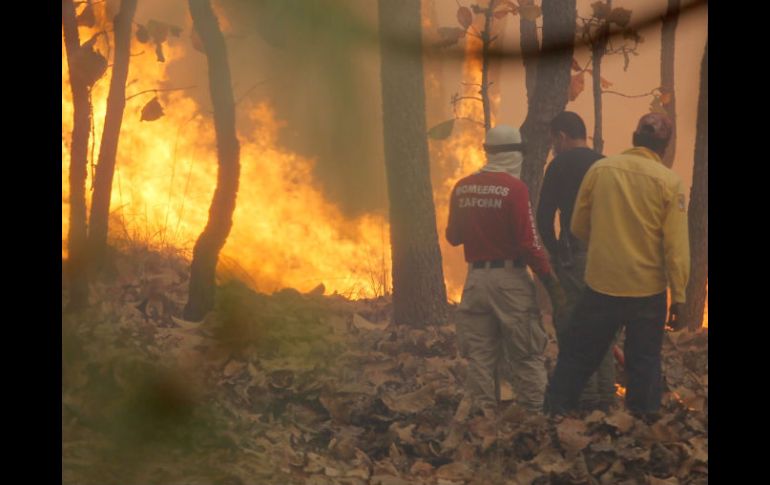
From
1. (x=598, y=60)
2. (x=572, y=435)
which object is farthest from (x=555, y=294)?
(x=598, y=60)

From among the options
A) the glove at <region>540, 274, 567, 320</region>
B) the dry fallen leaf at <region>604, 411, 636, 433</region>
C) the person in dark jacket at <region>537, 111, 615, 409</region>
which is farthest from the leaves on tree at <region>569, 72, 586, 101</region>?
the dry fallen leaf at <region>604, 411, 636, 433</region>

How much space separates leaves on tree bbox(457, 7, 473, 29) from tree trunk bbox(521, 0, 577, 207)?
0.50 m

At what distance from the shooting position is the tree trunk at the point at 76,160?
7.64 m

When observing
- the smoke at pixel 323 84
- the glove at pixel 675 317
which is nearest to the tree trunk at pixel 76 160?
the smoke at pixel 323 84

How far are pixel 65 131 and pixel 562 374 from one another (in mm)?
3908

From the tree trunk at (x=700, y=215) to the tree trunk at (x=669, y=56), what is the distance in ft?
0.76

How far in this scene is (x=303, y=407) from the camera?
7.26 meters

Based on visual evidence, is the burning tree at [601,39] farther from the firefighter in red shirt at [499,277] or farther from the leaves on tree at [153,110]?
the leaves on tree at [153,110]

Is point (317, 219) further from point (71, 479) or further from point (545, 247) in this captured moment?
point (71, 479)

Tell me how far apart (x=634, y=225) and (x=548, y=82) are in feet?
3.68

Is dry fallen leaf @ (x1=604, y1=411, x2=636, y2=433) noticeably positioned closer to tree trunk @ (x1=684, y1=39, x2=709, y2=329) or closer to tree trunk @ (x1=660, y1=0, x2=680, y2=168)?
tree trunk @ (x1=684, y1=39, x2=709, y2=329)

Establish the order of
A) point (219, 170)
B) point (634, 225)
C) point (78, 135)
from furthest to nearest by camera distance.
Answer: point (78, 135) < point (219, 170) < point (634, 225)

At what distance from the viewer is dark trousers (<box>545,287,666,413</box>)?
7.00 m

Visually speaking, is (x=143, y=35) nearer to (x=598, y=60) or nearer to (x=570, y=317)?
(x=598, y=60)
